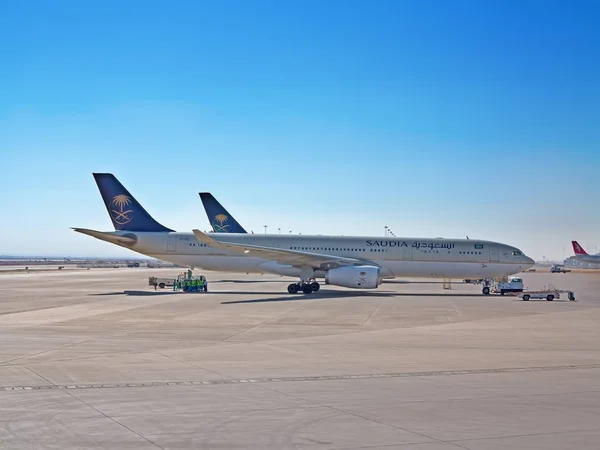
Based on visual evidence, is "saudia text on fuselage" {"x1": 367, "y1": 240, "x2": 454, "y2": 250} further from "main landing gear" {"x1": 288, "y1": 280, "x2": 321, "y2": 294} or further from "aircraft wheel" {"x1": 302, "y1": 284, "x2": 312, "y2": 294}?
"aircraft wheel" {"x1": 302, "y1": 284, "x2": 312, "y2": 294}

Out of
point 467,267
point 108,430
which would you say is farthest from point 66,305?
point 467,267

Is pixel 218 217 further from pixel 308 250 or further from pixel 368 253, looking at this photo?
pixel 368 253

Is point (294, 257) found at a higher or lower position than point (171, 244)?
lower

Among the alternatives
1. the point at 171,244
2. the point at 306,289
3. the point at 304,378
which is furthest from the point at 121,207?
the point at 304,378

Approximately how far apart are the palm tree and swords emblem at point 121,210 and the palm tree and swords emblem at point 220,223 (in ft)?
61.9

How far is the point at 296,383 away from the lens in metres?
Answer: 11.5

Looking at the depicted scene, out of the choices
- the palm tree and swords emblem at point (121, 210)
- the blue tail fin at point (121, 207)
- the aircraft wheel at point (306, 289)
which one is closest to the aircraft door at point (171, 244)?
the blue tail fin at point (121, 207)

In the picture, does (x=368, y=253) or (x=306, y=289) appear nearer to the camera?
(x=306, y=289)

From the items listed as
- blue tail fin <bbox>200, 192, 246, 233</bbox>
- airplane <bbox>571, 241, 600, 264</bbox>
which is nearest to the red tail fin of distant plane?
airplane <bbox>571, 241, 600, 264</bbox>

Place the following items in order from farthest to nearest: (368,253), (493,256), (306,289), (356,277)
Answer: (493,256), (368,253), (306,289), (356,277)

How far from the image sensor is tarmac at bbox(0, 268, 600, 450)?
7910 mm

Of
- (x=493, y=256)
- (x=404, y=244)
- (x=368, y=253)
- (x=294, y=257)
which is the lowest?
(x=294, y=257)

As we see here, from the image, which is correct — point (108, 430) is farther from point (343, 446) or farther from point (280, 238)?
point (280, 238)

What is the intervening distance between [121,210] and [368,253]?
1645 centimetres
